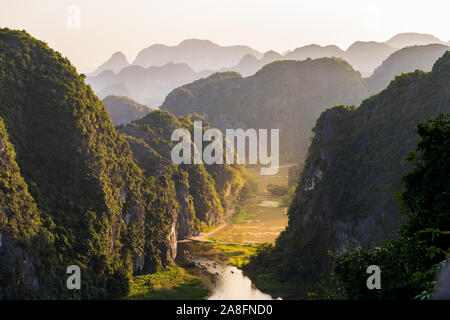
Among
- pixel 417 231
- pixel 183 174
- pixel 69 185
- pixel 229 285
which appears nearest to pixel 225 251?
pixel 229 285

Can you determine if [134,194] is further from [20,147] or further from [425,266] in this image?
[425,266]

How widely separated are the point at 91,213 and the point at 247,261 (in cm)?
2962

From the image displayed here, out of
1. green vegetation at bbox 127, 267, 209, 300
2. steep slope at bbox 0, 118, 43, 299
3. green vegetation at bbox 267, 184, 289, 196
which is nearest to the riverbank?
green vegetation at bbox 127, 267, 209, 300

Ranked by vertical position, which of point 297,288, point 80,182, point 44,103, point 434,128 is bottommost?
point 297,288

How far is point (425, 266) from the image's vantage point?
2100 centimetres

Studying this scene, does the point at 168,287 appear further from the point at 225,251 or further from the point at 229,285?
the point at 225,251

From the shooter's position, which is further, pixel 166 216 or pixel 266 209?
pixel 266 209

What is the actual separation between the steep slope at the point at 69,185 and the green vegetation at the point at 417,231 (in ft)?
129

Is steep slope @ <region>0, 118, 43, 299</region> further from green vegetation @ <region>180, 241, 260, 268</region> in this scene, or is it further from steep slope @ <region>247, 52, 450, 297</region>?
green vegetation @ <region>180, 241, 260, 268</region>

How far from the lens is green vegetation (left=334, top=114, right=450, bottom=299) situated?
69.9ft

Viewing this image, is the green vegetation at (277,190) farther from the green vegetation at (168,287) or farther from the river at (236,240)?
the green vegetation at (168,287)

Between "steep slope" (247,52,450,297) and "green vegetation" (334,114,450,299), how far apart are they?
34241mm

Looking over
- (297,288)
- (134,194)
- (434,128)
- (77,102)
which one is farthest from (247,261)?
(434,128)

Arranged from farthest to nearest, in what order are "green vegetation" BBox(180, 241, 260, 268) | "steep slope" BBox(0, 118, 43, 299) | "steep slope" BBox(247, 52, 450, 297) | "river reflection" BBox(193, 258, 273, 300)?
"green vegetation" BBox(180, 241, 260, 268)
"river reflection" BBox(193, 258, 273, 300)
"steep slope" BBox(247, 52, 450, 297)
"steep slope" BBox(0, 118, 43, 299)
